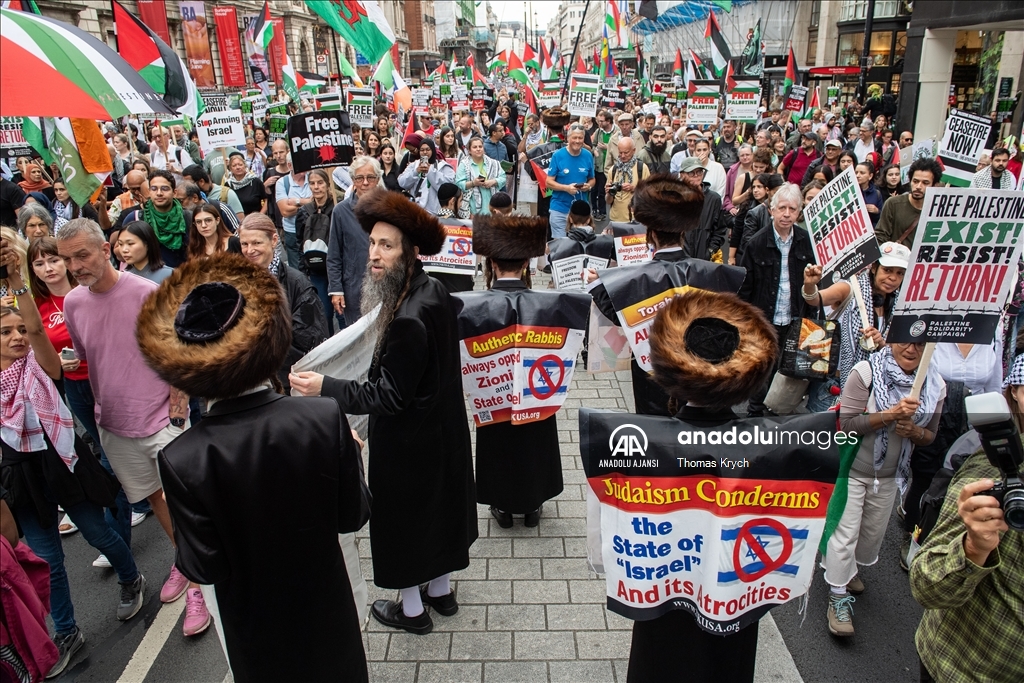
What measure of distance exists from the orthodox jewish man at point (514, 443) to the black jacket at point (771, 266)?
2.22 meters

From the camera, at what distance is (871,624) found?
396cm

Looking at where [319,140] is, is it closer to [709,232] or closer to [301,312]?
[301,312]

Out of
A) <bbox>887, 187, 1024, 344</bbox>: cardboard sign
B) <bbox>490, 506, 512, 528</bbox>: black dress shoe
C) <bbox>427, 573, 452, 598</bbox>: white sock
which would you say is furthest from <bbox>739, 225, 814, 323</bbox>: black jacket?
<bbox>427, 573, 452, 598</bbox>: white sock

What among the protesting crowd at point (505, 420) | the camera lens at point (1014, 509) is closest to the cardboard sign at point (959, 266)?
the protesting crowd at point (505, 420)

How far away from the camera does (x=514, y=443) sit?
176 inches

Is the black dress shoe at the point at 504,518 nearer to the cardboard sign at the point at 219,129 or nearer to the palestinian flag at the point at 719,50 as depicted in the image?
the cardboard sign at the point at 219,129

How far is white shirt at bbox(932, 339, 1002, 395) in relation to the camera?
409cm

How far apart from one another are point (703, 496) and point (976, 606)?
0.93 metres

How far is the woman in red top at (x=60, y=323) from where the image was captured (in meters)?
4.38

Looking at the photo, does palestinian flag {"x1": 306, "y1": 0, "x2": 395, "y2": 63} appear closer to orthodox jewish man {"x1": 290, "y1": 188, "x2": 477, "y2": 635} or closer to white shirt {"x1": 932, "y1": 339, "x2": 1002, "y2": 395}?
orthodox jewish man {"x1": 290, "y1": 188, "x2": 477, "y2": 635}

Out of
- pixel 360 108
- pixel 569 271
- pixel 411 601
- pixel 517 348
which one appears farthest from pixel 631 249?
pixel 360 108

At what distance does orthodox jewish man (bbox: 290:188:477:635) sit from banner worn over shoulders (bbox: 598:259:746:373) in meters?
1.31

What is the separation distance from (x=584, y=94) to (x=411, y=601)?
43.4 feet

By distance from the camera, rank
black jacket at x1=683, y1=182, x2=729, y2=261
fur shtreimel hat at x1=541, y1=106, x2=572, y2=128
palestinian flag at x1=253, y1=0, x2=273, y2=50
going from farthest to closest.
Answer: palestinian flag at x1=253, y1=0, x2=273, y2=50 → fur shtreimel hat at x1=541, y1=106, x2=572, y2=128 → black jacket at x1=683, y1=182, x2=729, y2=261
